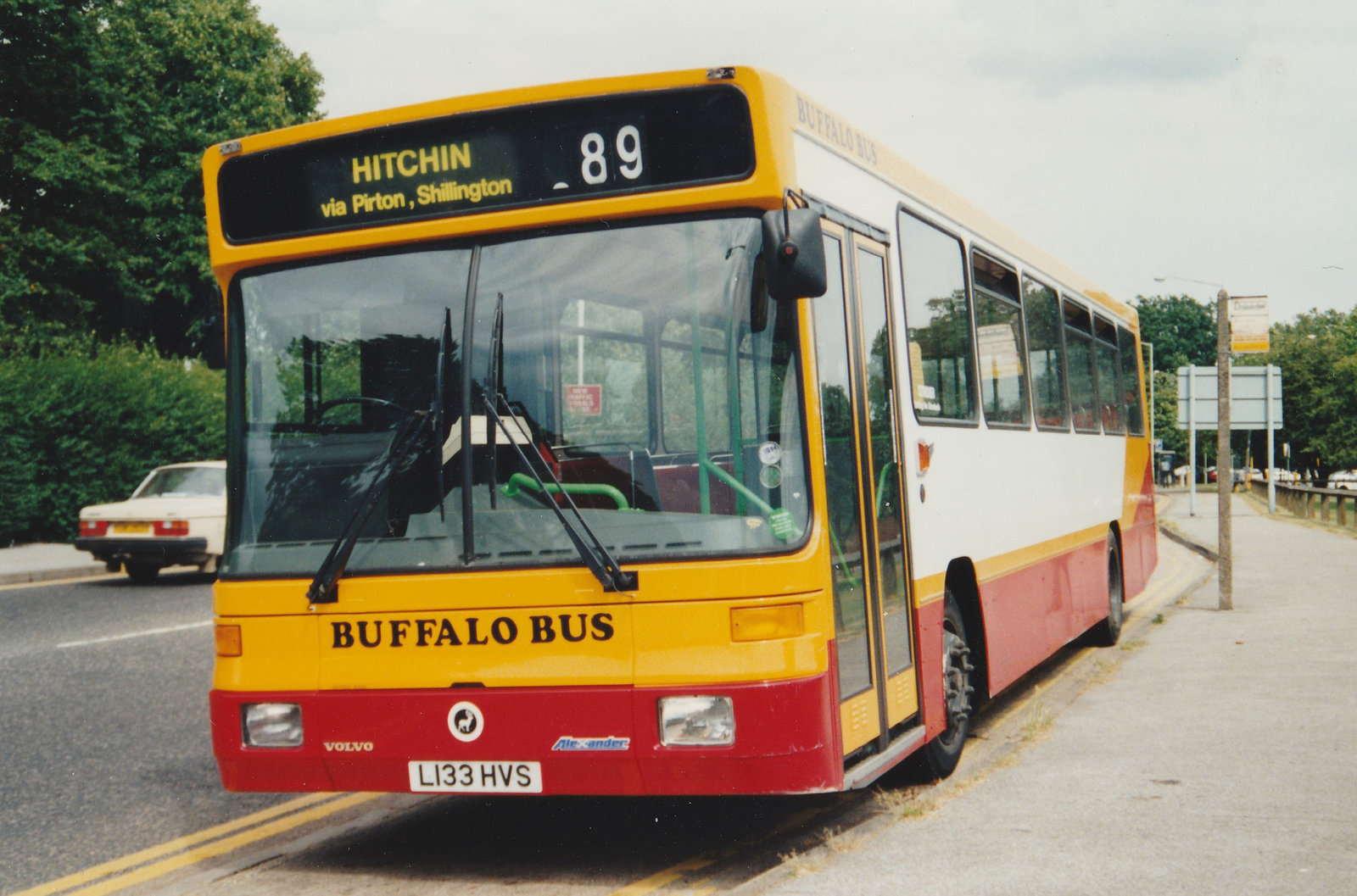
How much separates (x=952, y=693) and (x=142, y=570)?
14.8 meters

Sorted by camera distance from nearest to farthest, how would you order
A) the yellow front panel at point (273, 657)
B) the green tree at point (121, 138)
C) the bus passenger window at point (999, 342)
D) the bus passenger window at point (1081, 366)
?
1. the yellow front panel at point (273, 657)
2. the bus passenger window at point (999, 342)
3. the bus passenger window at point (1081, 366)
4. the green tree at point (121, 138)

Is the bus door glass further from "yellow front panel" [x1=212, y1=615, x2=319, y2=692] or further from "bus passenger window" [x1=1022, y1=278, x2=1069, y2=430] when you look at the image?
"bus passenger window" [x1=1022, y1=278, x2=1069, y2=430]

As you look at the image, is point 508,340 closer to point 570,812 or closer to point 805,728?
point 805,728

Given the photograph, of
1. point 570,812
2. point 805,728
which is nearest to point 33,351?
point 570,812

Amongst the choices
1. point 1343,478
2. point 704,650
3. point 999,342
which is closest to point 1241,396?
point 999,342

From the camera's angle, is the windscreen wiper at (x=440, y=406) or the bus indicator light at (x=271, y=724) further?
the bus indicator light at (x=271, y=724)

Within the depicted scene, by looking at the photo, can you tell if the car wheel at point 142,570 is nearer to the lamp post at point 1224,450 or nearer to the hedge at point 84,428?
the hedge at point 84,428

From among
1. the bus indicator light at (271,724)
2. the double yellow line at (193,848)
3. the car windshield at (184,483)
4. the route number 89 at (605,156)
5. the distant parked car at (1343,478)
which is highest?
the route number 89 at (605,156)

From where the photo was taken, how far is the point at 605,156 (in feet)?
17.5

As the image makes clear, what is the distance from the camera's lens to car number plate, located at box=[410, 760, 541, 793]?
16.9ft

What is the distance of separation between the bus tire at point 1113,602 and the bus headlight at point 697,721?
763 centimetres

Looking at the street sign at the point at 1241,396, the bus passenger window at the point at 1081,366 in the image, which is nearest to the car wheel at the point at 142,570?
the bus passenger window at the point at 1081,366

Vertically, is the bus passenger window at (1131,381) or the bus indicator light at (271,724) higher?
the bus passenger window at (1131,381)

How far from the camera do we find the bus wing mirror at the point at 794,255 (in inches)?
195
